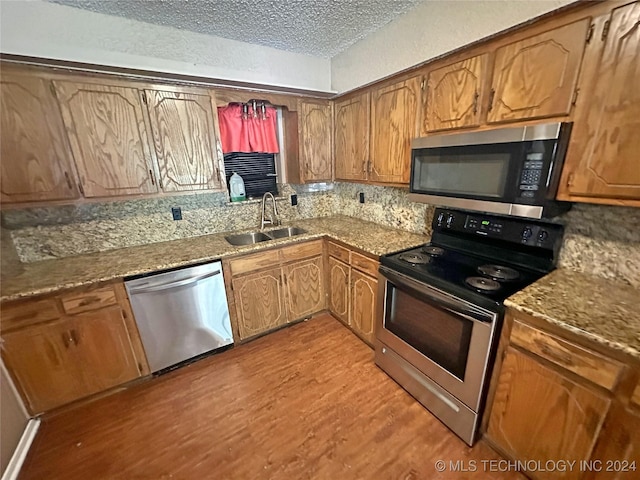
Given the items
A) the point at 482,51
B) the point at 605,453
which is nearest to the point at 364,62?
the point at 482,51

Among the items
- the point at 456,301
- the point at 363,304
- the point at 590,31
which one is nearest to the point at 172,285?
the point at 363,304

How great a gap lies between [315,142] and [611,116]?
2072 millimetres

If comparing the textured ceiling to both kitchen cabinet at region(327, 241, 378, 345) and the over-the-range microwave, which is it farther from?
kitchen cabinet at region(327, 241, 378, 345)

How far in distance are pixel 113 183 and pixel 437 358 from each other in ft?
8.19

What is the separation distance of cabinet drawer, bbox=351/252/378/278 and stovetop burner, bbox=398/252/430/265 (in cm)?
23

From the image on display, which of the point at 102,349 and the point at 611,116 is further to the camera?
the point at 102,349

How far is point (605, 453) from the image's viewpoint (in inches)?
41.0

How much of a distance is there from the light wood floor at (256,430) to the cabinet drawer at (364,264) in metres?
0.75

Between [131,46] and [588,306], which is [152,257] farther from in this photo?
[588,306]

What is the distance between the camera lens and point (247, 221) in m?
2.77

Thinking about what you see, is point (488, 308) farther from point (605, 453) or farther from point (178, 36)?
point (178, 36)

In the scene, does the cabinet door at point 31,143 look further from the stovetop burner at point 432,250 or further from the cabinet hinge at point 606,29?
the cabinet hinge at point 606,29

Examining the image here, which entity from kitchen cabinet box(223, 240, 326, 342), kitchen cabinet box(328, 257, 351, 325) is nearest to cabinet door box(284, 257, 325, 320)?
kitchen cabinet box(223, 240, 326, 342)

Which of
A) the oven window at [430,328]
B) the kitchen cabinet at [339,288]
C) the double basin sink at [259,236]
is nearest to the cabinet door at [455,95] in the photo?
the oven window at [430,328]
